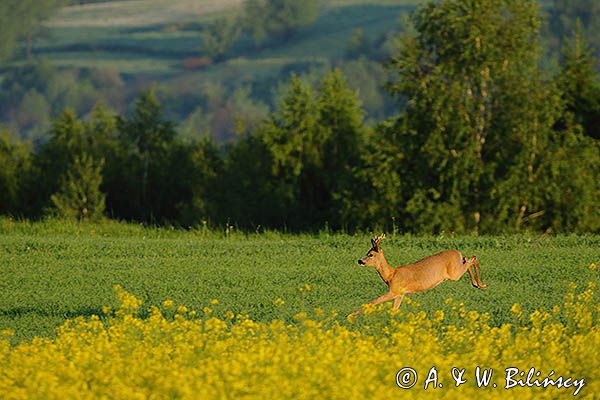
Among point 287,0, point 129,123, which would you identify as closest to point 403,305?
point 129,123

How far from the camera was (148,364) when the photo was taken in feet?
21.8

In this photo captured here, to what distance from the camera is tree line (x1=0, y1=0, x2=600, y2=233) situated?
2802 centimetres

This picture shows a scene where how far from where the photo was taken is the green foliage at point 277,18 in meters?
154

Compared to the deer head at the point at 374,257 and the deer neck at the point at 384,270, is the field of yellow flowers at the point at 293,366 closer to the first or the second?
the deer head at the point at 374,257

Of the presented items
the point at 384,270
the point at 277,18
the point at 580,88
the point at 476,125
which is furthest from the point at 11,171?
the point at 277,18

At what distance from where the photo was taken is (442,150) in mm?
28516

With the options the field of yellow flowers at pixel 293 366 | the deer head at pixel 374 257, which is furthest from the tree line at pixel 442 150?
the field of yellow flowers at pixel 293 366

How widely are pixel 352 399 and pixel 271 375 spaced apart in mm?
561

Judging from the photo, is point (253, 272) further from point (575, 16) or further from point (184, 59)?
point (184, 59)

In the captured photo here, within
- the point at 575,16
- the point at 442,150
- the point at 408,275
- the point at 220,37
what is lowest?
the point at 220,37

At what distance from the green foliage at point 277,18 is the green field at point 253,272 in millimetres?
139944

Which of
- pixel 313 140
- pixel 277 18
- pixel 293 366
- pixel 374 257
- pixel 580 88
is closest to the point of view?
pixel 293 366
